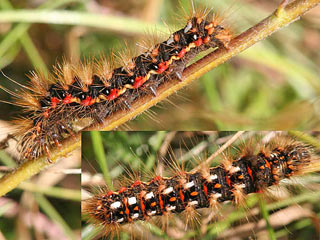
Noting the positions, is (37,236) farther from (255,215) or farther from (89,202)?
(255,215)

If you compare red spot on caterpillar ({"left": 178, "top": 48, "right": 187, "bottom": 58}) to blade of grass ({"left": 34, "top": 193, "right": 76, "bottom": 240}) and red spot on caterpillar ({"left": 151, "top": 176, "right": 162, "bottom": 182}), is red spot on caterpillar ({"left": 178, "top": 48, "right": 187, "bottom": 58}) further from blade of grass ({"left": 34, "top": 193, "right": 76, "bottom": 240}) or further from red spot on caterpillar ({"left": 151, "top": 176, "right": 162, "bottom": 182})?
blade of grass ({"left": 34, "top": 193, "right": 76, "bottom": 240})

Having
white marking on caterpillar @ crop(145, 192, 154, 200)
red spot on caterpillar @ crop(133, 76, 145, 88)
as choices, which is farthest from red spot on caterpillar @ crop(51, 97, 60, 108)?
white marking on caterpillar @ crop(145, 192, 154, 200)

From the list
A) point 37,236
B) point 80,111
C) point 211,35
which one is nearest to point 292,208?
point 211,35

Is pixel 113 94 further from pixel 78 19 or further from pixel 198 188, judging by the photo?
pixel 78 19

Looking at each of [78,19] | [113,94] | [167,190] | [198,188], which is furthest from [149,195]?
[78,19]

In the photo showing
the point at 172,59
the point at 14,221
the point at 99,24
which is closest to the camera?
the point at 172,59
